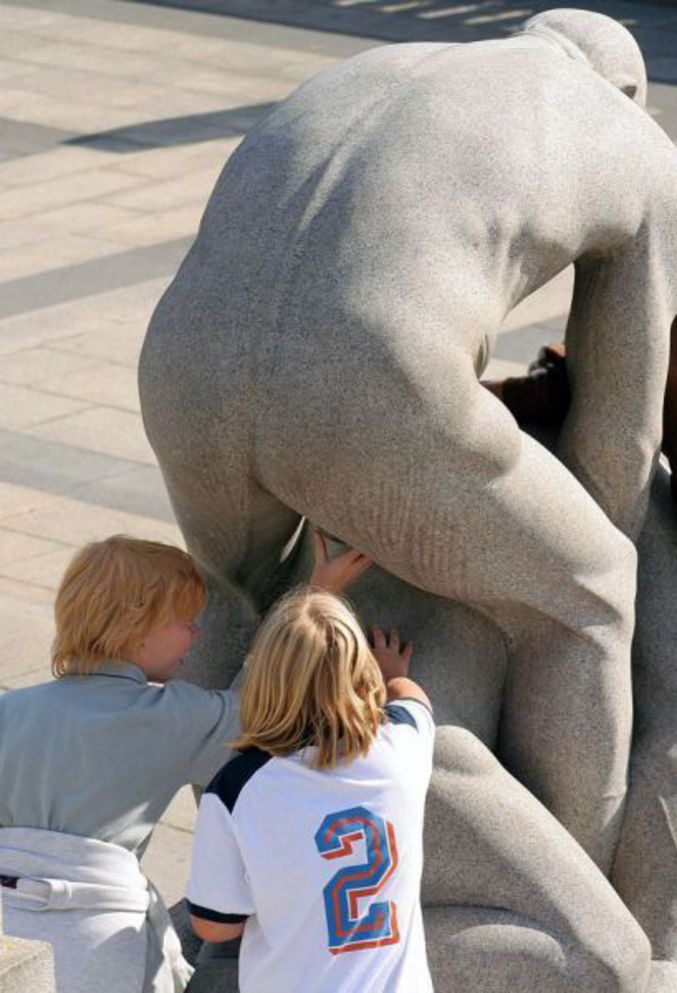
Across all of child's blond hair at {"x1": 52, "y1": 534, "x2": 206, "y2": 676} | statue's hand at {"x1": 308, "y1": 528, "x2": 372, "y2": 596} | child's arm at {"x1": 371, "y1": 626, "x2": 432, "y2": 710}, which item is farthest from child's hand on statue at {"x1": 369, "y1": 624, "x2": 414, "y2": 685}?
child's blond hair at {"x1": 52, "y1": 534, "x2": 206, "y2": 676}

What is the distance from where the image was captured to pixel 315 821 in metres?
3.84

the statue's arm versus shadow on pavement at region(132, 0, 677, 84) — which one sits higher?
the statue's arm

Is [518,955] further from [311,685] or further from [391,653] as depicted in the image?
[311,685]

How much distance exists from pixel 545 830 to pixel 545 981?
12.1 inches

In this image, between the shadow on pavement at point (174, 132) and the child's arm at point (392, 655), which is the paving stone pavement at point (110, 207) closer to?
the shadow on pavement at point (174, 132)

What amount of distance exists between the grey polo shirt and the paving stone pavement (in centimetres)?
206

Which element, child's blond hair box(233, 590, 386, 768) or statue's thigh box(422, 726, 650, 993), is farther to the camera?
statue's thigh box(422, 726, 650, 993)

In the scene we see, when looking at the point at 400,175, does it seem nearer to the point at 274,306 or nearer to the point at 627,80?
the point at 274,306

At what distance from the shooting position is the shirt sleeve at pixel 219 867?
3887 millimetres

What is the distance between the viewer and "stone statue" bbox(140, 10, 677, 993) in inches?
Result: 167

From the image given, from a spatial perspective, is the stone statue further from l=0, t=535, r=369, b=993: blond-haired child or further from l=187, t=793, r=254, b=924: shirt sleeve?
l=187, t=793, r=254, b=924: shirt sleeve

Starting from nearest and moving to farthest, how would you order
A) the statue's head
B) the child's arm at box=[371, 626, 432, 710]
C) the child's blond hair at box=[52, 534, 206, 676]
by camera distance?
A: the child's blond hair at box=[52, 534, 206, 676]
the child's arm at box=[371, 626, 432, 710]
the statue's head

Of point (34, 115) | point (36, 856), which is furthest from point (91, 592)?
point (34, 115)

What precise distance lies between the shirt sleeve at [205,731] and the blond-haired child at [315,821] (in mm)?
312
